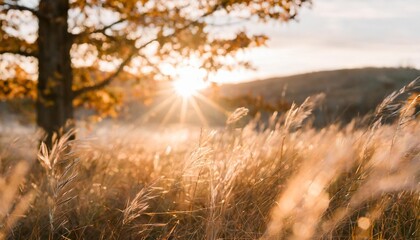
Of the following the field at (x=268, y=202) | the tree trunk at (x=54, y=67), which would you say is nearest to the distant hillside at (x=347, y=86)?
the tree trunk at (x=54, y=67)

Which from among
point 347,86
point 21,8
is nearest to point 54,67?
point 21,8

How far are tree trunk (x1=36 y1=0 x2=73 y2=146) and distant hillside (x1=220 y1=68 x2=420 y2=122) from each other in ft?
66.4

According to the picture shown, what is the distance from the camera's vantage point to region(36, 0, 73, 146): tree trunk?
8.50 m

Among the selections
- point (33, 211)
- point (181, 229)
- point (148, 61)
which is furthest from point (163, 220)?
point (148, 61)

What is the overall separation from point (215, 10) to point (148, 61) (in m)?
1.48

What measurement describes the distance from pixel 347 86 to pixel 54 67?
3456cm

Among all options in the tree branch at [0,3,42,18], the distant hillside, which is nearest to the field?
the tree branch at [0,3,42,18]

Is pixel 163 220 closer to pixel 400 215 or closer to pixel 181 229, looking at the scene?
pixel 181 229

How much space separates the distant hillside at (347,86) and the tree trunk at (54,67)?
66.4 feet

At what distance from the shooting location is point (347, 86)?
40812mm

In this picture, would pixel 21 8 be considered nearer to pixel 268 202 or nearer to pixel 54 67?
pixel 54 67

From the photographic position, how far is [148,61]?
335 inches

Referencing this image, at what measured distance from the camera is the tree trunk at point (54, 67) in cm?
850

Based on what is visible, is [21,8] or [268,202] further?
[21,8]
